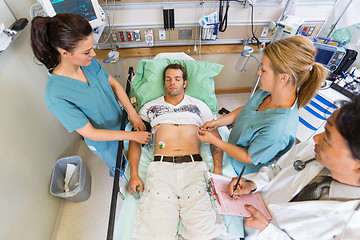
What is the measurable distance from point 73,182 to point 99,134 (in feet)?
3.49

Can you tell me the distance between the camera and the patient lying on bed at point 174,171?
1.21 m

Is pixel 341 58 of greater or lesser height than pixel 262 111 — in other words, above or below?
below

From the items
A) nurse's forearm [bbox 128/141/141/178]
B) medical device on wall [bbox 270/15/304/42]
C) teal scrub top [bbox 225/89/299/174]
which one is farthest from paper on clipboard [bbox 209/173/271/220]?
medical device on wall [bbox 270/15/304/42]

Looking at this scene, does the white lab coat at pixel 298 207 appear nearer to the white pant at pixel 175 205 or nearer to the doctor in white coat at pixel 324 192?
the doctor in white coat at pixel 324 192

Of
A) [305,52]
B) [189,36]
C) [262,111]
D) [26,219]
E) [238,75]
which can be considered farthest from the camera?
[238,75]

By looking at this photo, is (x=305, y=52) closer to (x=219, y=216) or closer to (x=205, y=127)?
(x=205, y=127)

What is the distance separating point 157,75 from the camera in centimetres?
207

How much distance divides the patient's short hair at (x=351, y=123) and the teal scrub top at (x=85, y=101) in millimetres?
1361

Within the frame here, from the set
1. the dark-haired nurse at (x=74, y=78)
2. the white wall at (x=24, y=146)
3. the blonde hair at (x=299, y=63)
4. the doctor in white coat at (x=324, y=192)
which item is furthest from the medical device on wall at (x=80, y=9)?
the doctor in white coat at (x=324, y=192)

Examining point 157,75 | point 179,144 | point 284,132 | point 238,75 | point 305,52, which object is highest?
point 305,52

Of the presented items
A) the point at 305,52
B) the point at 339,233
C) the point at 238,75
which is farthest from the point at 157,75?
the point at 339,233

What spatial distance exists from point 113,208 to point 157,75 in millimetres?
1429

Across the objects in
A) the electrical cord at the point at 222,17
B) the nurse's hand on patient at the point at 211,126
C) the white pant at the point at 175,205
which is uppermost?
the electrical cord at the point at 222,17

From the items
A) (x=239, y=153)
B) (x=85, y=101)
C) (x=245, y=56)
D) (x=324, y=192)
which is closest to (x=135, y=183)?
(x=85, y=101)
